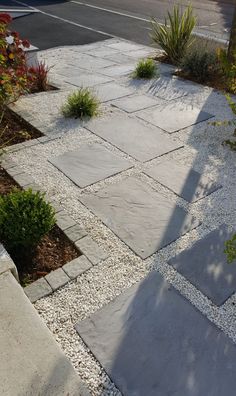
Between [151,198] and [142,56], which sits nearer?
[151,198]

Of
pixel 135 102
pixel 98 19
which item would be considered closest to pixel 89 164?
pixel 135 102

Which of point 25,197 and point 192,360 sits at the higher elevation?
point 25,197

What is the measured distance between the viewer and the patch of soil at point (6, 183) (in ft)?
10.9

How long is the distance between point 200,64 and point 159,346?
571 cm

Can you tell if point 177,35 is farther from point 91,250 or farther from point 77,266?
point 77,266

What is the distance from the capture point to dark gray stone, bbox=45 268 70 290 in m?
2.45

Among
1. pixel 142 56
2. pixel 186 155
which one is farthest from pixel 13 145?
pixel 142 56

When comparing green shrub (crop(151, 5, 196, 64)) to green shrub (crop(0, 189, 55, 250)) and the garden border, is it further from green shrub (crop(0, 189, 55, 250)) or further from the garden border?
green shrub (crop(0, 189, 55, 250))

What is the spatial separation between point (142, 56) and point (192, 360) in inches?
292

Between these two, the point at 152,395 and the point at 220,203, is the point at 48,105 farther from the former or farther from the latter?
the point at 152,395

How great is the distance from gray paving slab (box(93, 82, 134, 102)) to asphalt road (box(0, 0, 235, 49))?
3579 millimetres

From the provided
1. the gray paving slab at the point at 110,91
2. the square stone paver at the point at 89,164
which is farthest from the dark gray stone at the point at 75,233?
the gray paving slab at the point at 110,91

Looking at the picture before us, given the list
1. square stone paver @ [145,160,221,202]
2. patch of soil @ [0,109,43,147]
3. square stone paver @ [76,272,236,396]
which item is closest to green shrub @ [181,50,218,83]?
square stone paver @ [145,160,221,202]

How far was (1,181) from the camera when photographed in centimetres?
346
